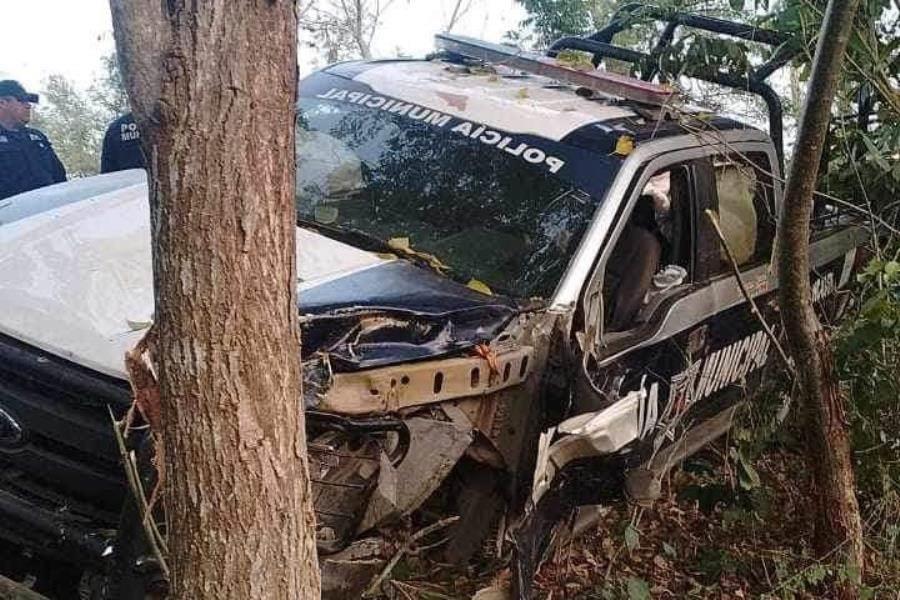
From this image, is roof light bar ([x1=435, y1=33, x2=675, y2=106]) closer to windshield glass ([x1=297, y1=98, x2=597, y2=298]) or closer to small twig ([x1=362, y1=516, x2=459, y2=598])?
windshield glass ([x1=297, y1=98, x2=597, y2=298])

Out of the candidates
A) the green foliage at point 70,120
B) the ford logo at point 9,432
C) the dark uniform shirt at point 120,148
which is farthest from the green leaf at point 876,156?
the green foliage at point 70,120

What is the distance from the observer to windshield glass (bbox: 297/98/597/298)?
328 centimetres

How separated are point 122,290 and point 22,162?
3397 millimetres

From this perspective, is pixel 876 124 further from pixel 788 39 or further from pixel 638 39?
pixel 638 39

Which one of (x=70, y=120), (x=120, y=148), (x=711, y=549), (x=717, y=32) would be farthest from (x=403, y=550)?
(x=70, y=120)

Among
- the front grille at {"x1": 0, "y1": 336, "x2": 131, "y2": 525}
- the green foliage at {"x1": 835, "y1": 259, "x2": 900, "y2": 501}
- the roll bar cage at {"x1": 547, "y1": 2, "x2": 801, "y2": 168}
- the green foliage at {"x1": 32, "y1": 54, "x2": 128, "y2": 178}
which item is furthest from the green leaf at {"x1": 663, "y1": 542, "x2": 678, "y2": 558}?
the green foliage at {"x1": 32, "y1": 54, "x2": 128, "y2": 178}

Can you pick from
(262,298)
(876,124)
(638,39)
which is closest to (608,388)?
(262,298)

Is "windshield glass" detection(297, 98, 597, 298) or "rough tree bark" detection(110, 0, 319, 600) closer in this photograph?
"rough tree bark" detection(110, 0, 319, 600)

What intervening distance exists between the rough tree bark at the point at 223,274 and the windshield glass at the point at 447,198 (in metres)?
1.56

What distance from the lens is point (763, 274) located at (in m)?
4.27

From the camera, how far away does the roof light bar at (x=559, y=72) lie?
3.82 metres

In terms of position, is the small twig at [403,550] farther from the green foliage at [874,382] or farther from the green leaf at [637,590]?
the green foliage at [874,382]

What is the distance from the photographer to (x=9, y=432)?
2.63 meters

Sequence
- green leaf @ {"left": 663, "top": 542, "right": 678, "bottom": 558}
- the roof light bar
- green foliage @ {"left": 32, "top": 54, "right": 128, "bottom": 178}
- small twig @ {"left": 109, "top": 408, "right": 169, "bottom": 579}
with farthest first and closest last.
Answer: green foliage @ {"left": 32, "top": 54, "right": 128, "bottom": 178}
green leaf @ {"left": 663, "top": 542, "right": 678, "bottom": 558}
the roof light bar
small twig @ {"left": 109, "top": 408, "right": 169, "bottom": 579}
